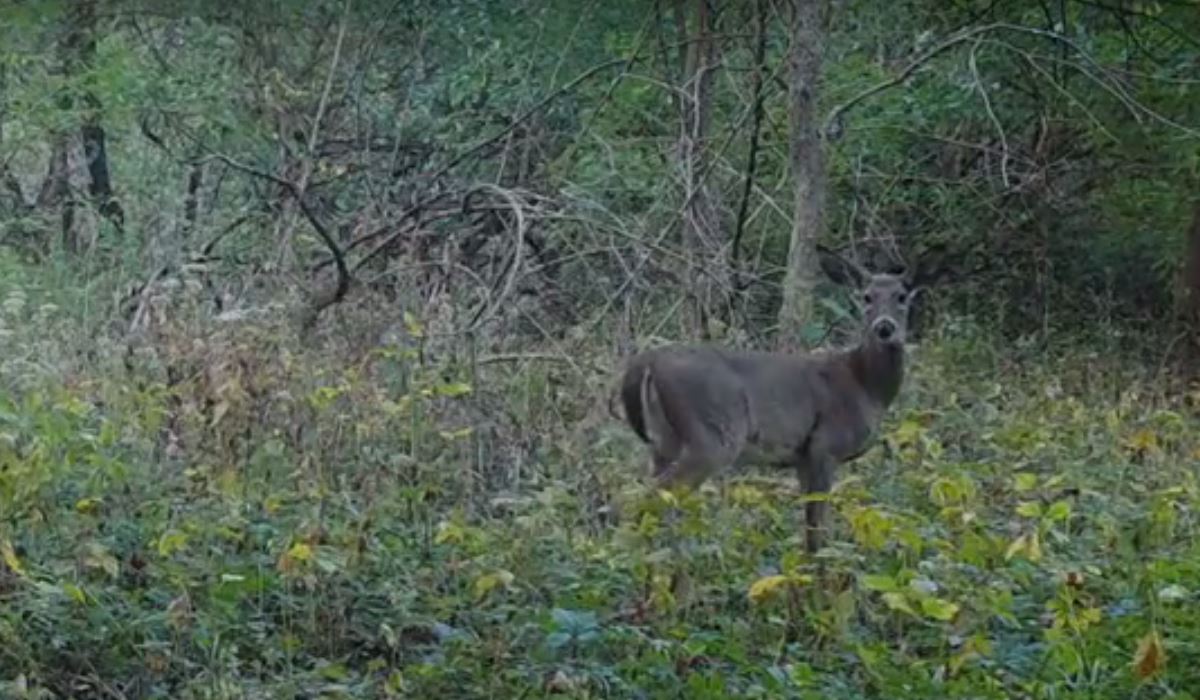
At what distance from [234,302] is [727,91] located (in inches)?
169

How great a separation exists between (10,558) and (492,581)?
1.23 metres

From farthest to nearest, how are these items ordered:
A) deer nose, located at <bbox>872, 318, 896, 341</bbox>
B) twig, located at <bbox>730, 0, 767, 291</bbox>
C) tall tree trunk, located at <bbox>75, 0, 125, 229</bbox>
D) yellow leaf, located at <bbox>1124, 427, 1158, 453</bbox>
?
tall tree trunk, located at <bbox>75, 0, 125, 229</bbox>, twig, located at <bbox>730, 0, 767, 291</bbox>, deer nose, located at <bbox>872, 318, 896, 341</bbox>, yellow leaf, located at <bbox>1124, 427, 1158, 453</bbox>

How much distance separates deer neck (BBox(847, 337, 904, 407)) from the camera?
855 cm

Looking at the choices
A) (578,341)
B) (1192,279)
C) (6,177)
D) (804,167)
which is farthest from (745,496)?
(6,177)

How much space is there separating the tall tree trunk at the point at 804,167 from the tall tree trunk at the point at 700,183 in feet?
1.15

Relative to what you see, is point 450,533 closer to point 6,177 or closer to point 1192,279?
point 1192,279

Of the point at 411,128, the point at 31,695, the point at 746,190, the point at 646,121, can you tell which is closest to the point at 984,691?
the point at 31,695

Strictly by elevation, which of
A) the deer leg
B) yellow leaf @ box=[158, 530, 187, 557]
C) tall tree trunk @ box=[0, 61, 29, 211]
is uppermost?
tall tree trunk @ box=[0, 61, 29, 211]

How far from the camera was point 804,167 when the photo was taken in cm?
1052

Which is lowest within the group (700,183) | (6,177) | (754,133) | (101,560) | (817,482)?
(817,482)

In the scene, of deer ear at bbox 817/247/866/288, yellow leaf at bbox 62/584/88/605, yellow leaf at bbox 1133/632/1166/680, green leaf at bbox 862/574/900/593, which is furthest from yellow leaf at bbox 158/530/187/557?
deer ear at bbox 817/247/866/288

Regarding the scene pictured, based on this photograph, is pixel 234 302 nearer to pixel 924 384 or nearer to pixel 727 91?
pixel 924 384

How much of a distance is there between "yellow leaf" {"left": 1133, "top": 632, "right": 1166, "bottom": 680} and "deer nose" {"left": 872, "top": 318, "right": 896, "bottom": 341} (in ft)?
11.4

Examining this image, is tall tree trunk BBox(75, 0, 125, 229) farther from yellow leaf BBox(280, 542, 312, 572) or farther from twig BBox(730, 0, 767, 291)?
yellow leaf BBox(280, 542, 312, 572)
